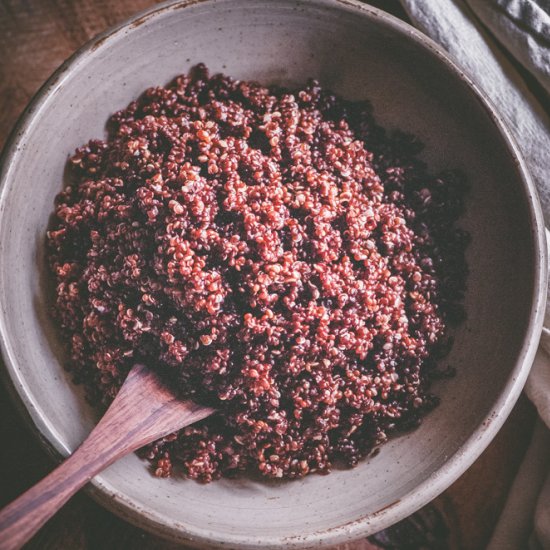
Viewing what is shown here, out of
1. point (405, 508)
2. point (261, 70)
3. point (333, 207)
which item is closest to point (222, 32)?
point (261, 70)

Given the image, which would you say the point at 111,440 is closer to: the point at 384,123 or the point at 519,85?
the point at 384,123

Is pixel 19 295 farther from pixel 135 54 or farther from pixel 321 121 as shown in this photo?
pixel 321 121

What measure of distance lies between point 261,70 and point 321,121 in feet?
1.27

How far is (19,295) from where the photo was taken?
2389 millimetres

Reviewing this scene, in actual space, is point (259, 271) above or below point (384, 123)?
below

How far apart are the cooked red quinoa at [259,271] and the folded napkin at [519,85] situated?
49 cm

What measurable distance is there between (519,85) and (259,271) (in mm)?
1635

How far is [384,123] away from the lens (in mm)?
2742

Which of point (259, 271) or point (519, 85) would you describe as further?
point (519, 85)

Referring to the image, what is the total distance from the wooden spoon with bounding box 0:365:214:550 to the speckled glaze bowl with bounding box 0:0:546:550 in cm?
12

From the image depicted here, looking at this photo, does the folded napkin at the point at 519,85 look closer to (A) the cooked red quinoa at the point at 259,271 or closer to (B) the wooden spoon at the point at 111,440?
(A) the cooked red quinoa at the point at 259,271

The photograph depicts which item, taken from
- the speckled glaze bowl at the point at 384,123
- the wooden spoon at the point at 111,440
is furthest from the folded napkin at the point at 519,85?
the wooden spoon at the point at 111,440

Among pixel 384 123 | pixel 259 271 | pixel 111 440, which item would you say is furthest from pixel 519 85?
pixel 111 440

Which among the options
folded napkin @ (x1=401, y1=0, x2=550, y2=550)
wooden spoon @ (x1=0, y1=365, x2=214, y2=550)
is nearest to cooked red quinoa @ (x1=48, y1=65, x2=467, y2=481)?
wooden spoon @ (x1=0, y1=365, x2=214, y2=550)
